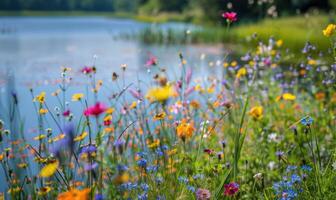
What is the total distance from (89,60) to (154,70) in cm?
243

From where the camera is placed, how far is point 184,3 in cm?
3575

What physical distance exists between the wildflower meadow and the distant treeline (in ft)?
→ 4.16

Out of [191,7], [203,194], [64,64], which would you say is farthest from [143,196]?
[191,7]

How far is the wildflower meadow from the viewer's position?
1970 millimetres

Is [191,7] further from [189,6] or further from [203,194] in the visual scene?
[203,194]

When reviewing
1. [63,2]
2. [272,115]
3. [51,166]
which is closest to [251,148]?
[272,115]

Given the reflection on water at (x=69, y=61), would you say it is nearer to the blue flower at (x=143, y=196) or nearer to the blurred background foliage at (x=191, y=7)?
the blurred background foliage at (x=191, y=7)

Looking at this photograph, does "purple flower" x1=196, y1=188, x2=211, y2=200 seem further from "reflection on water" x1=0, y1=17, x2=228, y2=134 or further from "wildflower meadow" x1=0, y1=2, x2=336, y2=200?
"reflection on water" x1=0, y1=17, x2=228, y2=134

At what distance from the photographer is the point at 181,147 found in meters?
3.73

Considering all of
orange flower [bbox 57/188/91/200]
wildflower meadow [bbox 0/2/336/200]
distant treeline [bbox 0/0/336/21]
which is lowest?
distant treeline [bbox 0/0/336/21]

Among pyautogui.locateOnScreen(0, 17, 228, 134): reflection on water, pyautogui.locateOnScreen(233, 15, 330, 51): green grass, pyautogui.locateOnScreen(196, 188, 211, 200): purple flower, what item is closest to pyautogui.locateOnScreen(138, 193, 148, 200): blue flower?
pyautogui.locateOnScreen(196, 188, 211, 200): purple flower

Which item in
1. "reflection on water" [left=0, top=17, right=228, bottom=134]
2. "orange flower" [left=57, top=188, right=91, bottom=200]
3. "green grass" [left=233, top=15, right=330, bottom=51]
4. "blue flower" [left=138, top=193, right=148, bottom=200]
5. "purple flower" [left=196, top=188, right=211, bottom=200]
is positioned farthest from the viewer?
"green grass" [left=233, top=15, right=330, bottom=51]

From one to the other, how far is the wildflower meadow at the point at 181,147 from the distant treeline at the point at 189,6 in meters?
1.27

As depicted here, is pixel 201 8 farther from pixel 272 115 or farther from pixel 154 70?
pixel 272 115
